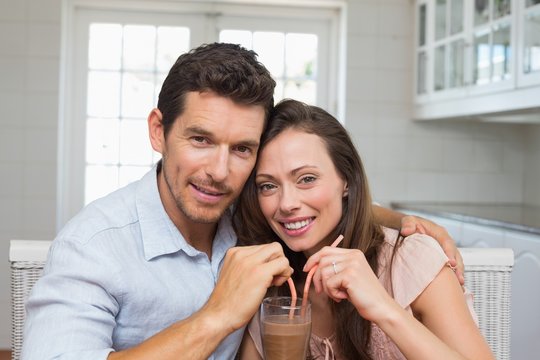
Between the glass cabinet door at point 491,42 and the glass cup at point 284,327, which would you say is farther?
the glass cabinet door at point 491,42

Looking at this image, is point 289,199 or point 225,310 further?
point 289,199

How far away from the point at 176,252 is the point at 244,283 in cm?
25

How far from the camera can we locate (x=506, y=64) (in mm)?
2986

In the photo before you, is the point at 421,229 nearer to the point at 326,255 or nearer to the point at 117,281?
the point at 326,255

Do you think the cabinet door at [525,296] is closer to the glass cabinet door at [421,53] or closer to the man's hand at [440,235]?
the man's hand at [440,235]

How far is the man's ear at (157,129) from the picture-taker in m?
1.44

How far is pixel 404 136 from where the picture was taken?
4.05 metres

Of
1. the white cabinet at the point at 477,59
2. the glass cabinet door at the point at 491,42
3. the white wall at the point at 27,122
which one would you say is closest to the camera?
the white cabinet at the point at 477,59

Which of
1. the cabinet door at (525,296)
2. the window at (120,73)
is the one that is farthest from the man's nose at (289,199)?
the window at (120,73)

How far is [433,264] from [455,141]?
9.41ft

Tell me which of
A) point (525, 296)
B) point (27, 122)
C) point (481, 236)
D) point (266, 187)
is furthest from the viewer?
point (27, 122)

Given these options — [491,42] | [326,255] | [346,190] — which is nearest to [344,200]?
[346,190]

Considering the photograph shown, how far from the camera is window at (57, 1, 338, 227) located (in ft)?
13.0

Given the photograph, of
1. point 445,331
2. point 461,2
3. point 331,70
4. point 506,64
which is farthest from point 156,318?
point 331,70
